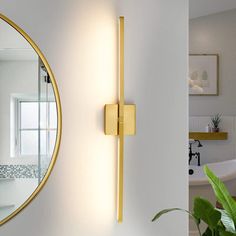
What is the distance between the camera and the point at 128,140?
Answer: 1.38 m

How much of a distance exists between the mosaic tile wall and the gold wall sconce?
10.0 inches

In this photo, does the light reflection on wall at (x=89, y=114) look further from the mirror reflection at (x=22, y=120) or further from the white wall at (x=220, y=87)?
the white wall at (x=220, y=87)

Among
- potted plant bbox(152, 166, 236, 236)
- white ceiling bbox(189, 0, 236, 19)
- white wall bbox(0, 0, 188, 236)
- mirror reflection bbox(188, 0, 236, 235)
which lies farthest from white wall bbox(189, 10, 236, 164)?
potted plant bbox(152, 166, 236, 236)

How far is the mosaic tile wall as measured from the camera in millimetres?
1294

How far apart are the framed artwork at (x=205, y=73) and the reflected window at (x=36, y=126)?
390cm

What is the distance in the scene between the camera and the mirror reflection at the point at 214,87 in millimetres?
5027

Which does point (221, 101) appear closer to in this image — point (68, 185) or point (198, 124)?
point (198, 124)

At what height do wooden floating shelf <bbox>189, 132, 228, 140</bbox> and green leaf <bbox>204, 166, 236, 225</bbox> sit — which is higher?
wooden floating shelf <bbox>189, 132, 228, 140</bbox>

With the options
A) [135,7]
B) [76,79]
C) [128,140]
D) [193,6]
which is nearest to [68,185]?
[128,140]

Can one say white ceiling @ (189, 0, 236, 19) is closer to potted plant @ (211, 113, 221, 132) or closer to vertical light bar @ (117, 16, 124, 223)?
potted plant @ (211, 113, 221, 132)

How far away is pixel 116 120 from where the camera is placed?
134 centimetres

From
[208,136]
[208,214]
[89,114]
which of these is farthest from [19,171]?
[208,136]

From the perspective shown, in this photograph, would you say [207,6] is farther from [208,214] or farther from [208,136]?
[208,214]

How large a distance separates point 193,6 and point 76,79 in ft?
12.2
